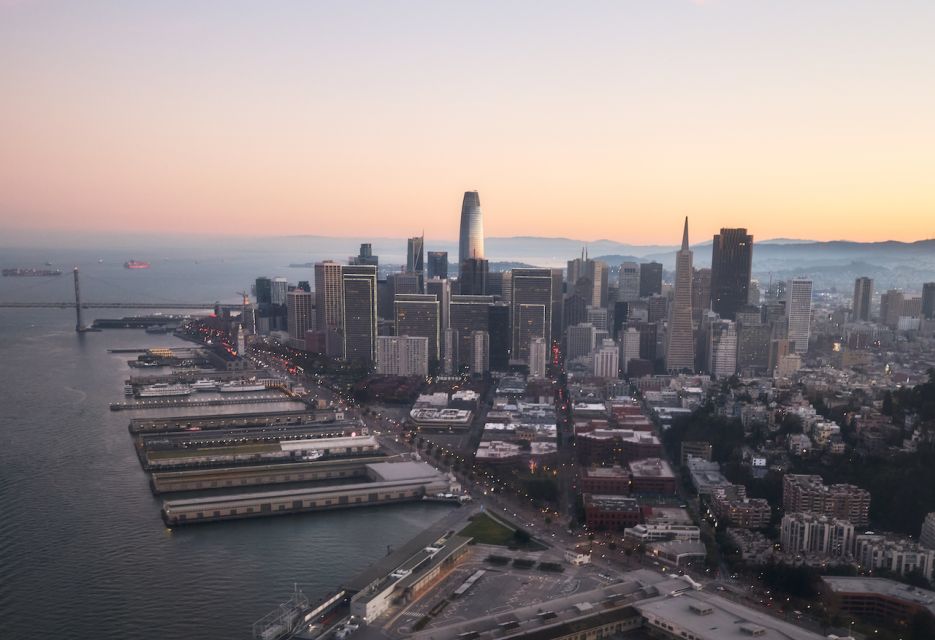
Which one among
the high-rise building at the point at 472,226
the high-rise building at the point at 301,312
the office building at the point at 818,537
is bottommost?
the office building at the point at 818,537

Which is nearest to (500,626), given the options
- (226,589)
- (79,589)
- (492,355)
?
(226,589)

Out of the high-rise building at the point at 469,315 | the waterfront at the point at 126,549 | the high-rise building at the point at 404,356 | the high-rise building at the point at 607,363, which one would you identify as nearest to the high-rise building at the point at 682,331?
the high-rise building at the point at 607,363

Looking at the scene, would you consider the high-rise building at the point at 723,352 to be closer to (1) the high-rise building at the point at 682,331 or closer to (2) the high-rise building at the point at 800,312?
(1) the high-rise building at the point at 682,331

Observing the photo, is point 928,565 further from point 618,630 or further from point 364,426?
point 364,426

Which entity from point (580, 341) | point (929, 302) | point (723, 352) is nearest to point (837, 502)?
point (723, 352)

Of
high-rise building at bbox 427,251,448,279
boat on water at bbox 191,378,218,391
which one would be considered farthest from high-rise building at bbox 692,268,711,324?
boat on water at bbox 191,378,218,391

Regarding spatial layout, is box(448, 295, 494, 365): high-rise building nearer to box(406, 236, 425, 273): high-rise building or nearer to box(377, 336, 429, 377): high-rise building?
→ box(377, 336, 429, 377): high-rise building

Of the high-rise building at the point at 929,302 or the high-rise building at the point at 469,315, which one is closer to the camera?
the high-rise building at the point at 469,315

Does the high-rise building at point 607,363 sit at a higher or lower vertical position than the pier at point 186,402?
higher
